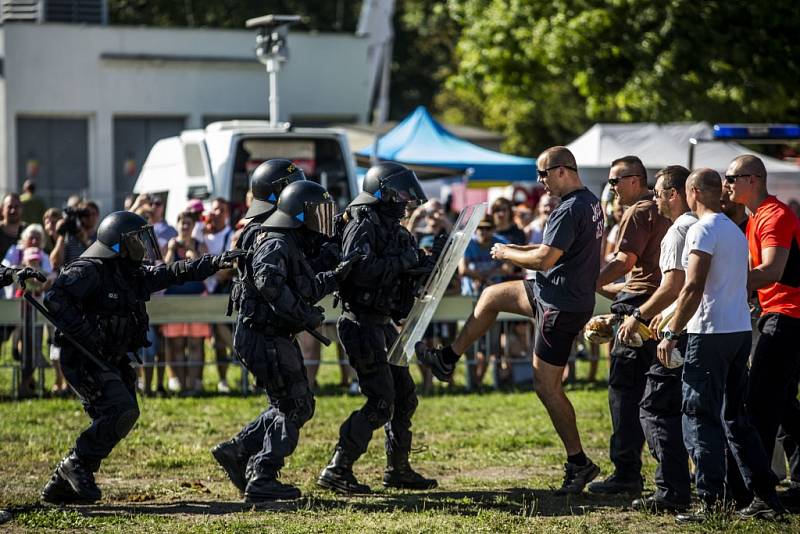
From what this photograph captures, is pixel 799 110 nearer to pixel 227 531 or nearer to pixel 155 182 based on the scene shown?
pixel 155 182

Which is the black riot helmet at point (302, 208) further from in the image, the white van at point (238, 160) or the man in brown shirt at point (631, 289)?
the white van at point (238, 160)

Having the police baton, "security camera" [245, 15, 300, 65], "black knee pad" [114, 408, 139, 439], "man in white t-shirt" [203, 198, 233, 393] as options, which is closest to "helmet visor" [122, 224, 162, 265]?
the police baton

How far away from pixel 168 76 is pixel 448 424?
19546 millimetres

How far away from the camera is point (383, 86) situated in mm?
30891

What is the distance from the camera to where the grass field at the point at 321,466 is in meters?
7.26

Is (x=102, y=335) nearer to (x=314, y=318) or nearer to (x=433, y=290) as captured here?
(x=314, y=318)

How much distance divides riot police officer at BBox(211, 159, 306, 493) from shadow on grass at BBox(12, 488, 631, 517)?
262 millimetres

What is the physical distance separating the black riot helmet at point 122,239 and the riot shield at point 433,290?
1729 mm

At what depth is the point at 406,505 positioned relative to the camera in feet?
25.8

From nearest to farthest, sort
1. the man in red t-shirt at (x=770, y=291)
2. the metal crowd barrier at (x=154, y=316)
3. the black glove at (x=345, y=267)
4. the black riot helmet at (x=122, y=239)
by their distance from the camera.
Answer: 1. the man in red t-shirt at (x=770, y=291)
2. the black riot helmet at (x=122, y=239)
3. the black glove at (x=345, y=267)
4. the metal crowd barrier at (x=154, y=316)

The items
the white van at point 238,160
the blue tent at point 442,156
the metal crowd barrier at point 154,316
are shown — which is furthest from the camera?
the blue tent at point 442,156

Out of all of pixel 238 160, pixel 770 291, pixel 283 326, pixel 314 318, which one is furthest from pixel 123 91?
pixel 770 291

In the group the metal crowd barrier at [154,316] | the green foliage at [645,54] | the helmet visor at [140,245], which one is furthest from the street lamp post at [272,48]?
the helmet visor at [140,245]

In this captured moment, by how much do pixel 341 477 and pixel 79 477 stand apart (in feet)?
5.47
